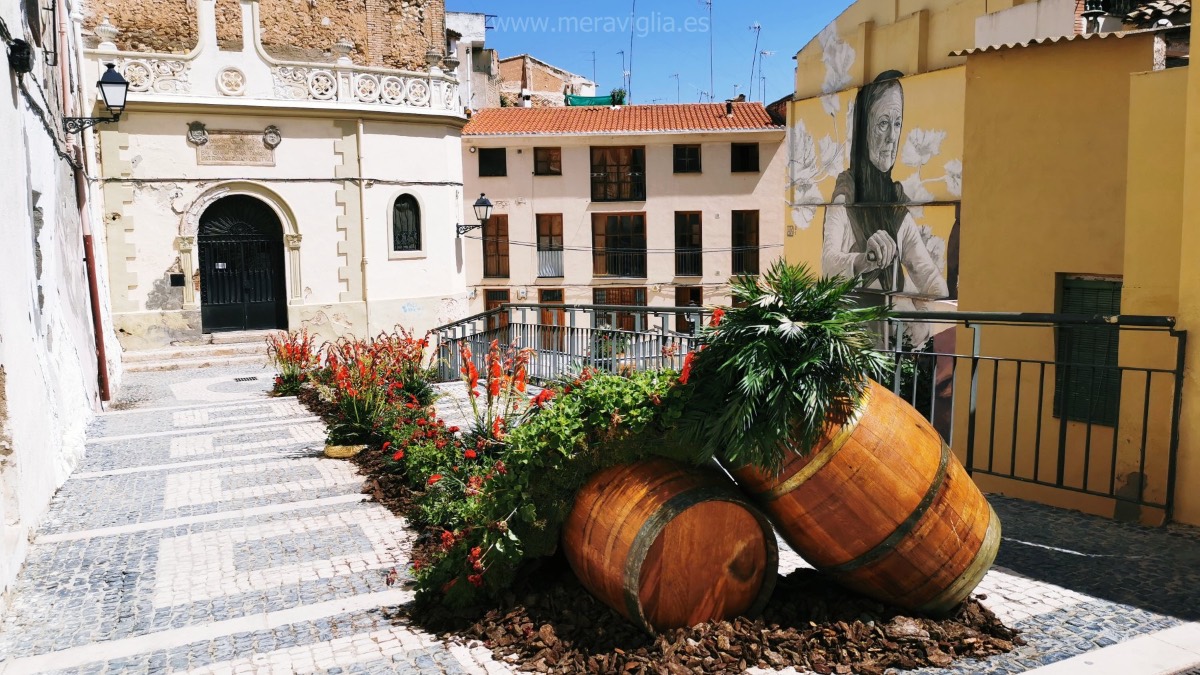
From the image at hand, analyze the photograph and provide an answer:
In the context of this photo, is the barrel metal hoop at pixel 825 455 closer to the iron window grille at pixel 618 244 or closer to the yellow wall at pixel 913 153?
the yellow wall at pixel 913 153

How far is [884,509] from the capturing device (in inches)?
147

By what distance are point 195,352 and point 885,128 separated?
49.1 feet

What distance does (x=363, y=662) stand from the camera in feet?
13.6

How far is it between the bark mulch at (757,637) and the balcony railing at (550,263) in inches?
1249

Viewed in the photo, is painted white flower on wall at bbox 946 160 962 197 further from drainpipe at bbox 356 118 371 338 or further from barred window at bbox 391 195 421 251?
drainpipe at bbox 356 118 371 338

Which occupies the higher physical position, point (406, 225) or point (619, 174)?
point (619, 174)

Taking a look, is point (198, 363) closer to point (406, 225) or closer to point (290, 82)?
point (406, 225)

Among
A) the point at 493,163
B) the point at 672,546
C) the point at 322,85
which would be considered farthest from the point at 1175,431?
the point at 493,163

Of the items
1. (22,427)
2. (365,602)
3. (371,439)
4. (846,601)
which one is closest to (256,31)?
(371,439)

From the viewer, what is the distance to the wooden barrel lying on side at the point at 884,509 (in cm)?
373

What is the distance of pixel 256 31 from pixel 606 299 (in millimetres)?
19594

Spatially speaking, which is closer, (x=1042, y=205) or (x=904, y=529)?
(x=904, y=529)

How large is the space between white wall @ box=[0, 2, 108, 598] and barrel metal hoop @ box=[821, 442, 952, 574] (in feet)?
15.0

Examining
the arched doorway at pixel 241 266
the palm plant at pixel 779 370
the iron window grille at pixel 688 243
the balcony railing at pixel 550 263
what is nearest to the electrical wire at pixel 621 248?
the iron window grille at pixel 688 243
